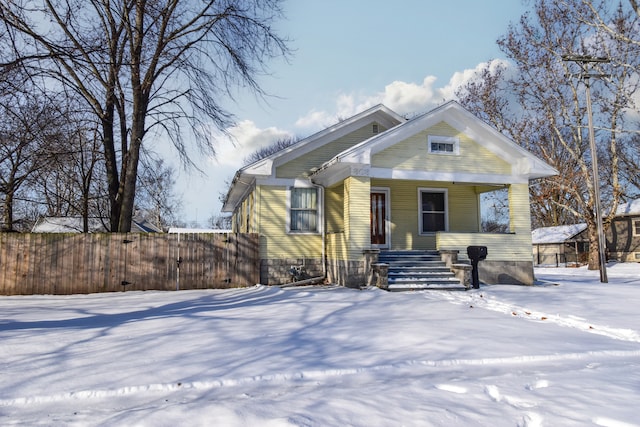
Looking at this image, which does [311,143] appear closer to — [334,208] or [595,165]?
[334,208]

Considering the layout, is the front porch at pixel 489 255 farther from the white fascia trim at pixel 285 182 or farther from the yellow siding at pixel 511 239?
the white fascia trim at pixel 285 182

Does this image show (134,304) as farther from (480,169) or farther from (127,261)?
(480,169)

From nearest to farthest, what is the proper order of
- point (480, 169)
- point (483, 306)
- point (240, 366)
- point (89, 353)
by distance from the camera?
point (240, 366), point (89, 353), point (483, 306), point (480, 169)

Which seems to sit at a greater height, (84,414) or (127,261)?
(127,261)

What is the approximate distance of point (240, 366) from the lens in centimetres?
424

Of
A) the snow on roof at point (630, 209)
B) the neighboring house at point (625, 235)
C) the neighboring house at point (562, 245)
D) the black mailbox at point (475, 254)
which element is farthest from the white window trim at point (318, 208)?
the snow on roof at point (630, 209)

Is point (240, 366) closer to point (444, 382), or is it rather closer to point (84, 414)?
point (84, 414)

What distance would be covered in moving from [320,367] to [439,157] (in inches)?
375

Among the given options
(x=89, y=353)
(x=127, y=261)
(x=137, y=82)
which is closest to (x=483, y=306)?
(x=89, y=353)

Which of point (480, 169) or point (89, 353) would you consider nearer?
point (89, 353)

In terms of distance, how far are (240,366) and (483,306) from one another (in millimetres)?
5798

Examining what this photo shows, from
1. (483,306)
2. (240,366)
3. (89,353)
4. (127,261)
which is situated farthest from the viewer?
(127,261)

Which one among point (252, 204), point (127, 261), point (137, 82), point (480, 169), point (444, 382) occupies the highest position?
point (137, 82)

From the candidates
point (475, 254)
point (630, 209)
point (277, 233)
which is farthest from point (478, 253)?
point (630, 209)
